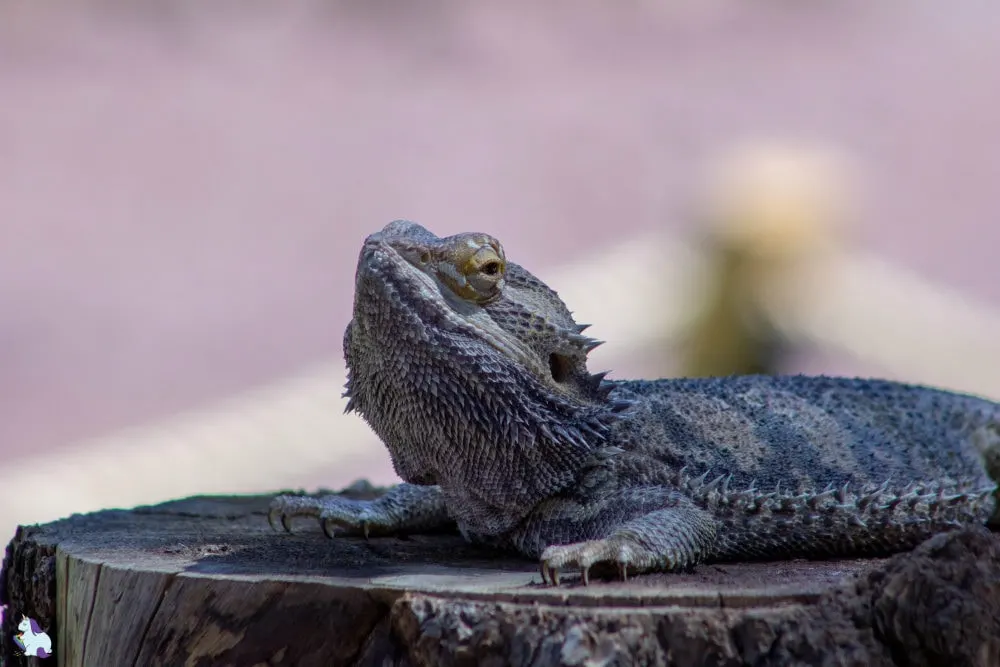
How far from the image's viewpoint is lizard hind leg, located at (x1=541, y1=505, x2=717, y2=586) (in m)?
2.25

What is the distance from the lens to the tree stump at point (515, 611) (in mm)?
2018

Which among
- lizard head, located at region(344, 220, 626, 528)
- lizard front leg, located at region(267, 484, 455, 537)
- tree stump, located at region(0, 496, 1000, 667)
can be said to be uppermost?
lizard head, located at region(344, 220, 626, 528)

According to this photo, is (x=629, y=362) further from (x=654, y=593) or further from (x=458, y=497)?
(x=654, y=593)

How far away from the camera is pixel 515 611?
6.81ft

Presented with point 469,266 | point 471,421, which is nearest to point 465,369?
point 471,421

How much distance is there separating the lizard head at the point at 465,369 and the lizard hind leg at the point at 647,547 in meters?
0.33

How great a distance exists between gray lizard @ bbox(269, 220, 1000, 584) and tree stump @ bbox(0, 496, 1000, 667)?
143 mm

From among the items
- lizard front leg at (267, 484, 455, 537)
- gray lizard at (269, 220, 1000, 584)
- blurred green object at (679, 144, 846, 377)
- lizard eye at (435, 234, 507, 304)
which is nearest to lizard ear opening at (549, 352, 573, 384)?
gray lizard at (269, 220, 1000, 584)

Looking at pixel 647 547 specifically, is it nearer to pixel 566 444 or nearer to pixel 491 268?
pixel 566 444

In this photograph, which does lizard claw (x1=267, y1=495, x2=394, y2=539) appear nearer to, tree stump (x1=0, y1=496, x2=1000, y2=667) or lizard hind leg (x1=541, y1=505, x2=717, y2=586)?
tree stump (x1=0, y1=496, x2=1000, y2=667)

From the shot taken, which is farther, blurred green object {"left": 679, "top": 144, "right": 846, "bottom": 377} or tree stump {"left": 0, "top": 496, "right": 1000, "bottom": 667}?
blurred green object {"left": 679, "top": 144, "right": 846, "bottom": 377}

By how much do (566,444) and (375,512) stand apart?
75 cm

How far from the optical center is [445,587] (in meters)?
2.20

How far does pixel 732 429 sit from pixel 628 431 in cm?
33
